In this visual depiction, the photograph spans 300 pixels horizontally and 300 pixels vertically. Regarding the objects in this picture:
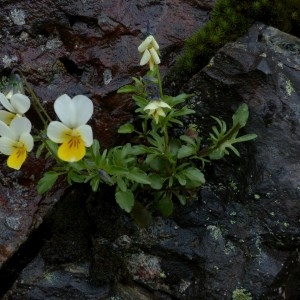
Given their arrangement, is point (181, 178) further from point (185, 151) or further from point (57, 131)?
point (57, 131)

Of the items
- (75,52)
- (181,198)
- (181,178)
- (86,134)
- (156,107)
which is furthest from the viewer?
(75,52)

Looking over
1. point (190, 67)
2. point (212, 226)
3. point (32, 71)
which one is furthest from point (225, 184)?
point (32, 71)

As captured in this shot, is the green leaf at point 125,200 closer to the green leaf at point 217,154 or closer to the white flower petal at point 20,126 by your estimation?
the green leaf at point 217,154

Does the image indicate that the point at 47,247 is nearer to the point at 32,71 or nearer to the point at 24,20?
the point at 32,71

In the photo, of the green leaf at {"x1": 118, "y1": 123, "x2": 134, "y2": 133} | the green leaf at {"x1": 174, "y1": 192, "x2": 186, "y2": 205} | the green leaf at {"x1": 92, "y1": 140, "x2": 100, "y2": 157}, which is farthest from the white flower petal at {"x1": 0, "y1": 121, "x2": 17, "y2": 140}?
the green leaf at {"x1": 174, "y1": 192, "x2": 186, "y2": 205}

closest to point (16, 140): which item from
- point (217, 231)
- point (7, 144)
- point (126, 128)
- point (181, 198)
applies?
point (7, 144)

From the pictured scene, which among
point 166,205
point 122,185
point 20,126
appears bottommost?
point 166,205

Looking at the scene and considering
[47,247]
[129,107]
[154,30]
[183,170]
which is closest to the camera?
[183,170]

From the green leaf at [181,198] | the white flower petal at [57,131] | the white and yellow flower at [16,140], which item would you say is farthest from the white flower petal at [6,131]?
the green leaf at [181,198]
